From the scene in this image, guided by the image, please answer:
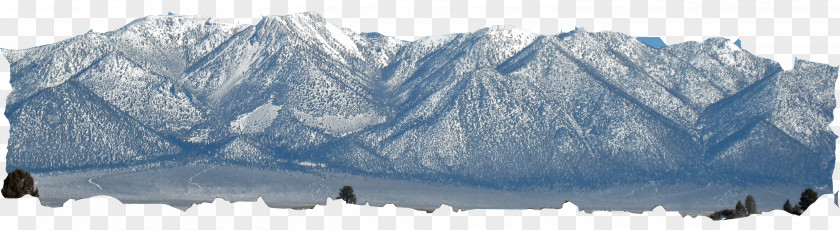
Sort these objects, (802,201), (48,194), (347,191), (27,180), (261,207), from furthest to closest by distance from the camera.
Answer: (48,194)
(347,191)
(802,201)
(27,180)
(261,207)

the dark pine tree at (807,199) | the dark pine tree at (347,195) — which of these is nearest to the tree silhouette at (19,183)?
the dark pine tree at (347,195)

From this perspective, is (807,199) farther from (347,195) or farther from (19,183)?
(19,183)

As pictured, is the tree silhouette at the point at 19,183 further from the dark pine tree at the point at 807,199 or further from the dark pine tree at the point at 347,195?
the dark pine tree at the point at 807,199

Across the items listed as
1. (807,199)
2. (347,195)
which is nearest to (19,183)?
(347,195)

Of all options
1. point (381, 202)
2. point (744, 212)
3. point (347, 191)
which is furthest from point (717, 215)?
point (381, 202)

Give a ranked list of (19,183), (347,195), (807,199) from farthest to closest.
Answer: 1. (347,195)
2. (807,199)
3. (19,183)

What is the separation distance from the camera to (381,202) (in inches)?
7854

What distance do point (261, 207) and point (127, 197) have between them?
118 m

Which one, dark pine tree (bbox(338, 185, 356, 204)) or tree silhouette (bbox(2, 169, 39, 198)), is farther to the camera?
dark pine tree (bbox(338, 185, 356, 204))

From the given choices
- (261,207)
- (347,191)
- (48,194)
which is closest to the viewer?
(261,207)

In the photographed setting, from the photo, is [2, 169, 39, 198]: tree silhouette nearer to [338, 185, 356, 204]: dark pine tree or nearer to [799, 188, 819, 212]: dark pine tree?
[338, 185, 356, 204]: dark pine tree

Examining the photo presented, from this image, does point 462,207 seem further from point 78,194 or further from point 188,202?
point 78,194

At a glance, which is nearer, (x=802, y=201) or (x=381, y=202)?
(x=802, y=201)

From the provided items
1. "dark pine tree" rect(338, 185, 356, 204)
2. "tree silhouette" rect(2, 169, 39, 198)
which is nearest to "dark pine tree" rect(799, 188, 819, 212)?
"dark pine tree" rect(338, 185, 356, 204)
